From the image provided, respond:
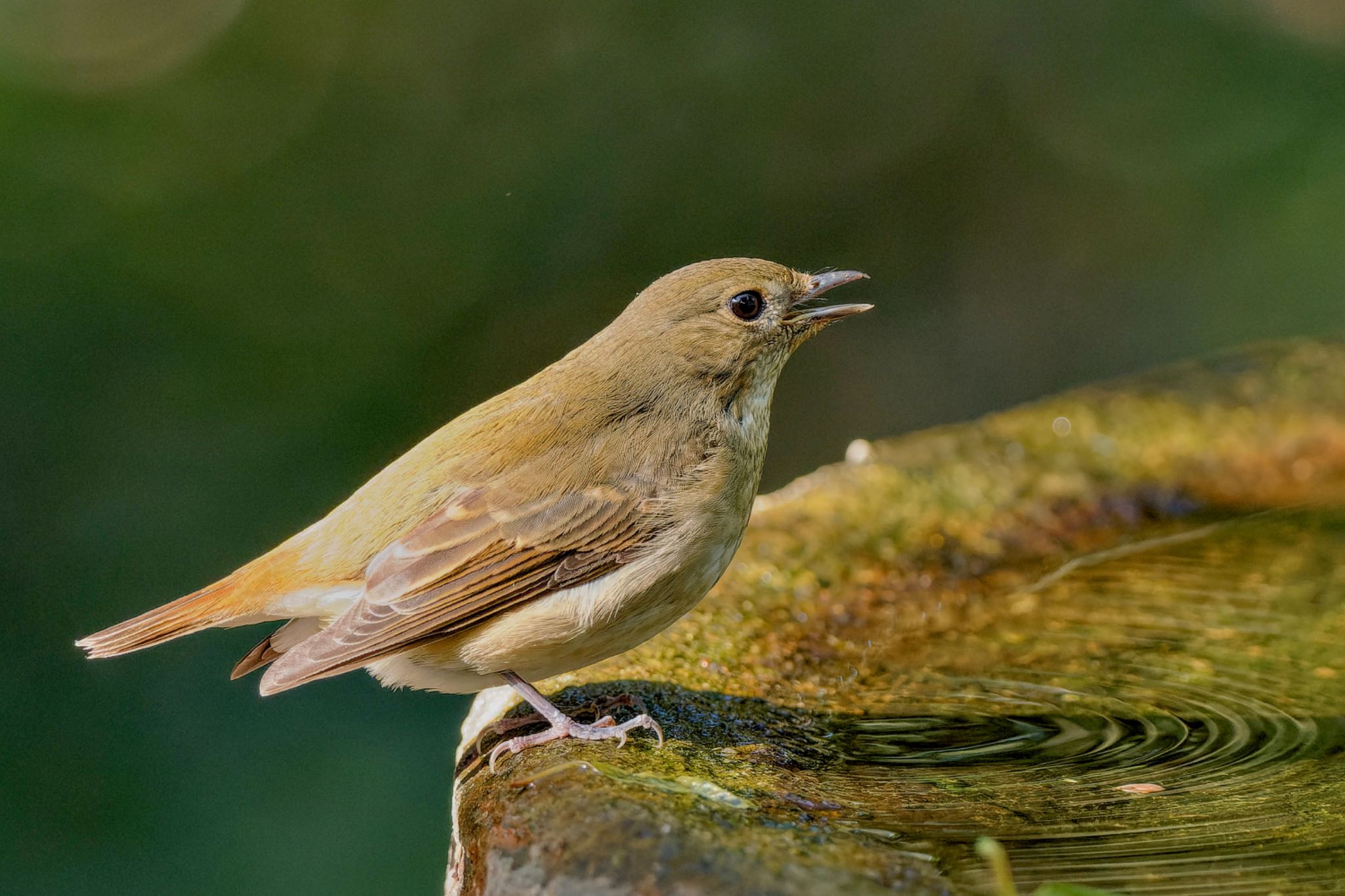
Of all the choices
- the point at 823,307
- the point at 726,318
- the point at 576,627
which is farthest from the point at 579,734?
the point at 823,307

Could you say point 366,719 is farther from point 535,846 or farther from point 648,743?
point 535,846

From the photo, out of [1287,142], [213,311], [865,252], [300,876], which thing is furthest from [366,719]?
[1287,142]

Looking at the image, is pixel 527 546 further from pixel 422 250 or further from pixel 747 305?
pixel 422 250

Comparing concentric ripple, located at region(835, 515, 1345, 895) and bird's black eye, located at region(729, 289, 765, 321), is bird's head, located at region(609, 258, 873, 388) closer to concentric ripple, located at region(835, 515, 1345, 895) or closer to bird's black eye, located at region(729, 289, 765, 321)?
bird's black eye, located at region(729, 289, 765, 321)

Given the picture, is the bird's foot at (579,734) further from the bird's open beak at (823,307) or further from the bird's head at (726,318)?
the bird's open beak at (823,307)

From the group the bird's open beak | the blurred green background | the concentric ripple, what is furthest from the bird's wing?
the blurred green background

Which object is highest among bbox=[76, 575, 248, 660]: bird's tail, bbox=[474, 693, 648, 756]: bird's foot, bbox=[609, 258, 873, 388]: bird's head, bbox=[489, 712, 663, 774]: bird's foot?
bbox=[609, 258, 873, 388]: bird's head
